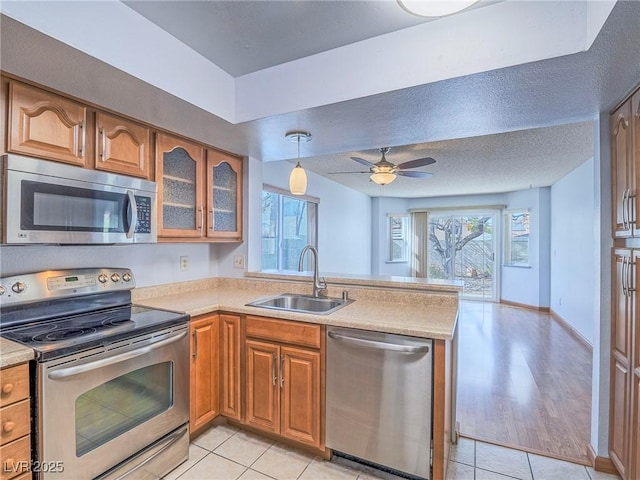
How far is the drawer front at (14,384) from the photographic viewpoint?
3.96ft

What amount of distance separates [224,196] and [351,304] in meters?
1.37

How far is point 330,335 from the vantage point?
186cm

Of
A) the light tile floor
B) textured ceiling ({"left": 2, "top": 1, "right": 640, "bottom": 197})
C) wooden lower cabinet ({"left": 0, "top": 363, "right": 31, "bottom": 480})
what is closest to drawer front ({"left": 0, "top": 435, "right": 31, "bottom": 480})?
wooden lower cabinet ({"left": 0, "top": 363, "right": 31, "bottom": 480})

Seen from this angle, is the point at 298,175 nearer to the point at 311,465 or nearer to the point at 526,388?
the point at 311,465

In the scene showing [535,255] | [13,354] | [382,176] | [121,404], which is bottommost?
[121,404]

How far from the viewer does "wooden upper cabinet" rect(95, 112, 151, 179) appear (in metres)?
1.80

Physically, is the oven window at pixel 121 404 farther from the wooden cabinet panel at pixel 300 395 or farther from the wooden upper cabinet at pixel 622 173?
the wooden upper cabinet at pixel 622 173

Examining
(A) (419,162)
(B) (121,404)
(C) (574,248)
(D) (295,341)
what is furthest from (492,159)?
(B) (121,404)

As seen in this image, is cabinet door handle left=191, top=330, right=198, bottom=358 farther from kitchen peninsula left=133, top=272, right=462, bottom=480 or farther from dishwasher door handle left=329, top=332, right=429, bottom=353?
dishwasher door handle left=329, top=332, right=429, bottom=353

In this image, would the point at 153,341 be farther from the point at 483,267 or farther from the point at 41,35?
the point at 483,267

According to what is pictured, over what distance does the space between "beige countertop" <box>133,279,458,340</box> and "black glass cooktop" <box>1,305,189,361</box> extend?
8.0 inches

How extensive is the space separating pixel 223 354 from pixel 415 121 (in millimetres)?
1914

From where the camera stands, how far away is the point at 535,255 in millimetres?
6070

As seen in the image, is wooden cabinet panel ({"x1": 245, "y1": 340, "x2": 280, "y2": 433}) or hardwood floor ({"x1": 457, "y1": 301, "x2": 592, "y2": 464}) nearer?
wooden cabinet panel ({"x1": 245, "y1": 340, "x2": 280, "y2": 433})
